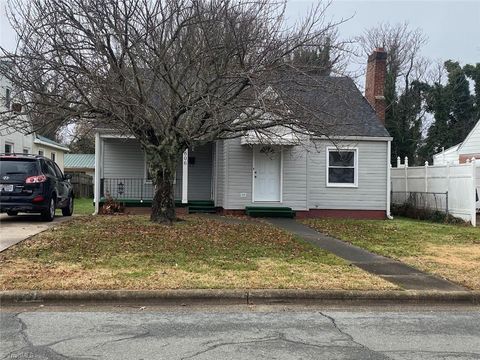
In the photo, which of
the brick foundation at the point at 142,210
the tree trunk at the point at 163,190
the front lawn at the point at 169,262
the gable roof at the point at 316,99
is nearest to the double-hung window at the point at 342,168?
the gable roof at the point at 316,99

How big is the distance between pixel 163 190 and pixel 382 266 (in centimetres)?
636

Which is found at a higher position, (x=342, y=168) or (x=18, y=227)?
(x=342, y=168)

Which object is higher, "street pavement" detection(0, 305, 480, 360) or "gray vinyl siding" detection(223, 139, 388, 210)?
"gray vinyl siding" detection(223, 139, 388, 210)

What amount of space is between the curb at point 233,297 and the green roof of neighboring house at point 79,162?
143 feet

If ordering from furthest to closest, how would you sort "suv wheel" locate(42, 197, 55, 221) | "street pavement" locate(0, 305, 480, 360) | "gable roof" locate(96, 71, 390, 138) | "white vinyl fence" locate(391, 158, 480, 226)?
1. "white vinyl fence" locate(391, 158, 480, 226)
2. "suv wheel" locate(42, 197, 55, 221)
3. "gable roof" locate(96, 71, 390, 138)
4. "street pavement" locate(0, 305, 480, 360)

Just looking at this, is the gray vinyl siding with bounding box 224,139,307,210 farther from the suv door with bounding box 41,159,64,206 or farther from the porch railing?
the suv door with bounding box 41,159,64,206

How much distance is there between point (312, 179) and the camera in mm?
19016

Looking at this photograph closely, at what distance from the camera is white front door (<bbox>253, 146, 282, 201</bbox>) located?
1834 cm

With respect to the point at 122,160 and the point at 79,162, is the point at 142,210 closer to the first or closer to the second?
the point at 122,160

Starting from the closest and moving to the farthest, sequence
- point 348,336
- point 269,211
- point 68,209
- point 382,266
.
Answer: point 348,336 → point 382,266 → point 68,209 → point 269,211

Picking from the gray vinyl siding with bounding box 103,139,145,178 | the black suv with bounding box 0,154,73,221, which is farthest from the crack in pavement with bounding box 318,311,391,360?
the gray vinyl siding with bounding box 103,139,145,178

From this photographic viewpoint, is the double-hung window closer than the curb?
No

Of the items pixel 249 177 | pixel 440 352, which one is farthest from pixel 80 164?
pixel 440 352

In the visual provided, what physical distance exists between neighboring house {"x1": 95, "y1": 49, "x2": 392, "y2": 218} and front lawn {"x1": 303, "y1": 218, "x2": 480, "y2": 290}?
2056 millimetres
